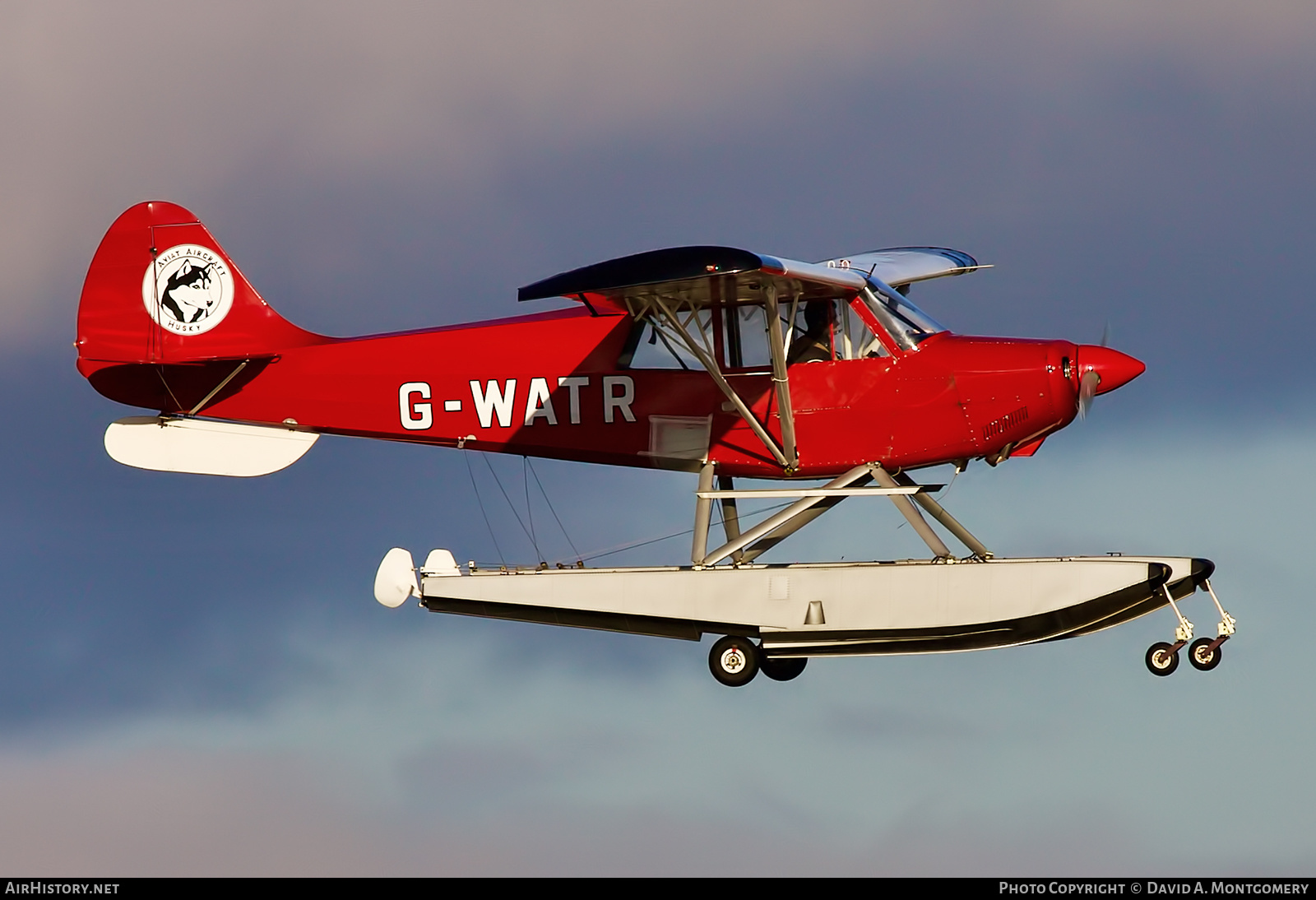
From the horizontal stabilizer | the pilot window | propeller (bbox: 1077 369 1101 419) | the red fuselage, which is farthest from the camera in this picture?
the horizontal stabilizer

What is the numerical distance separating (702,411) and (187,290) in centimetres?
555

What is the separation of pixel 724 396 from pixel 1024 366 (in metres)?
2.69

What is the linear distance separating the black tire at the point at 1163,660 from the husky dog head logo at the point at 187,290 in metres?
9.52

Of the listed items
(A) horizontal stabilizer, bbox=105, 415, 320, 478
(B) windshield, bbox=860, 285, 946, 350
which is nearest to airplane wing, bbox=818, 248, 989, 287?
(B) windshield, bbox=860, 285, 946, 350

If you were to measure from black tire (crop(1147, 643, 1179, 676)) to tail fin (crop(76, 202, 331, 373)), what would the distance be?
8.41m

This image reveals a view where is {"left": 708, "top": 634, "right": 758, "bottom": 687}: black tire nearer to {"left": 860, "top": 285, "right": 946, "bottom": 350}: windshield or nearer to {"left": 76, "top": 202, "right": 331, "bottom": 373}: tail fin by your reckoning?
{"left": 860, "top": 285, "right": 946, "bottom": 350}: windshield

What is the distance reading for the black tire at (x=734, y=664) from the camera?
17125 millimetres

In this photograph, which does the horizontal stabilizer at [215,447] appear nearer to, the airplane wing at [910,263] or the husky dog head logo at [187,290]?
the husky dog head logo at [187,290]

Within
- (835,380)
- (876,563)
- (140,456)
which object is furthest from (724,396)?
(140,456)

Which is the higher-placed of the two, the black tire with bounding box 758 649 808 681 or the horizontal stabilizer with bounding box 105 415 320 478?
the horizontal stabilizer with bounding box 105 415 320 478

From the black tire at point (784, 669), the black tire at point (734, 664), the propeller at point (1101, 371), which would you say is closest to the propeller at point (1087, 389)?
the propeller at point (1101, 371)

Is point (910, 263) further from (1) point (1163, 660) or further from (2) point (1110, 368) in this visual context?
(1) point (1163, 660)

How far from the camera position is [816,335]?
17578 millimetres

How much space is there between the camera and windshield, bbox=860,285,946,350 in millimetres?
17469
